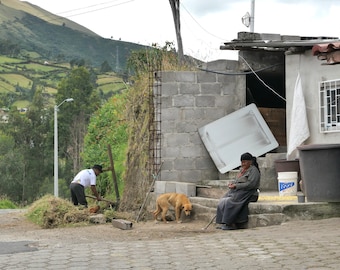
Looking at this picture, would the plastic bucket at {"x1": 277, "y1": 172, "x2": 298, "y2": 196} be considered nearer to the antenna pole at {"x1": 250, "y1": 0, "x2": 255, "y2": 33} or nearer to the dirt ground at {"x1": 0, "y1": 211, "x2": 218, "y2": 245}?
the dirt ground at {"x1": 0, "y1": 211, "x2": 218, "y2": 245}

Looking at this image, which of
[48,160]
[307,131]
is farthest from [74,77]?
Answer: [307,131]

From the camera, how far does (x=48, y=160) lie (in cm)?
6919

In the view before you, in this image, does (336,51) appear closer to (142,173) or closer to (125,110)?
(142,173)

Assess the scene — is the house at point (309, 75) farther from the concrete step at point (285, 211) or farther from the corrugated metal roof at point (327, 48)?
the corrugated metal roof at point (327, 48)

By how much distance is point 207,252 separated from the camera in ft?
30.1

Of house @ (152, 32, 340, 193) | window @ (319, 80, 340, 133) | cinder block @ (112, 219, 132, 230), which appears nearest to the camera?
cinder block @ (112, 219, 132, 230)

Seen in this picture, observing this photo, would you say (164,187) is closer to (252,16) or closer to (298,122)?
(298,122)

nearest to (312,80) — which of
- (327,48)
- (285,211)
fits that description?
(285,211)

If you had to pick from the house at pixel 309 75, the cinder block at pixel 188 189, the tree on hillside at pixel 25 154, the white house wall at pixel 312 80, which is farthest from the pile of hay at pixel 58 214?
the tree on hillside at pixel 25 154

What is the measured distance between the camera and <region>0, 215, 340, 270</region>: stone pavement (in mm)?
8336

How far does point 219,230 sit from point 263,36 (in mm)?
5744

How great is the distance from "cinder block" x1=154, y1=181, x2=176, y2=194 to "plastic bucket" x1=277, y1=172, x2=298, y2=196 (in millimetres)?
2548

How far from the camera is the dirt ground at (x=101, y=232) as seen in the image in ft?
38.4

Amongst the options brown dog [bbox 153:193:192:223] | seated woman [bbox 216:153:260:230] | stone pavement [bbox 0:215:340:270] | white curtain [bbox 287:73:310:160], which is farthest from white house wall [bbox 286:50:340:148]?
stone pavement [bbox 0:215:340:270]
